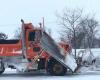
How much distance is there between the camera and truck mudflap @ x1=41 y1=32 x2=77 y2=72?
69.2 ft

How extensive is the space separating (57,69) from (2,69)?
303 cm

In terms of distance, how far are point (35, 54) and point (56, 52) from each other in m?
1.11

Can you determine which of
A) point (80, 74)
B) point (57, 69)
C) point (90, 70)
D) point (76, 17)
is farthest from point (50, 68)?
point (76, 17)

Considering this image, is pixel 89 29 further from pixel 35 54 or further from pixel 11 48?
pixel 35 54

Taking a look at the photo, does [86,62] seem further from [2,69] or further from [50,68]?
[2,69]

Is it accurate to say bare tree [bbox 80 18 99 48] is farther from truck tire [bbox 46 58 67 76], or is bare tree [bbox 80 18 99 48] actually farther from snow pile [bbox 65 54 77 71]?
truck tire [bbox 46 58 67 76]

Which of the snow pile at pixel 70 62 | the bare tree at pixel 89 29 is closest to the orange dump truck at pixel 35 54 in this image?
the snow pile at pixel 70 62

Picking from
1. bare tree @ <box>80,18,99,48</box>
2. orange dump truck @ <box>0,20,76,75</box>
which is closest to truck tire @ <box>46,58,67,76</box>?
orange dump truck @ <box>0,20,76,75</box>

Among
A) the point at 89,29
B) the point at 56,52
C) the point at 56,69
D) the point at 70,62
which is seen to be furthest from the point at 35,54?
the point at 89,29

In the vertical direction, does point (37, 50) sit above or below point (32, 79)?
above

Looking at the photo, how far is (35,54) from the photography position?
69.4 feet

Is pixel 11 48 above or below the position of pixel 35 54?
above

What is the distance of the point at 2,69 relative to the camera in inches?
862

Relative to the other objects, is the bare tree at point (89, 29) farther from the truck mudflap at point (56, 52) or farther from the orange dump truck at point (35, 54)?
the orange dump truck at point (35, 54)
